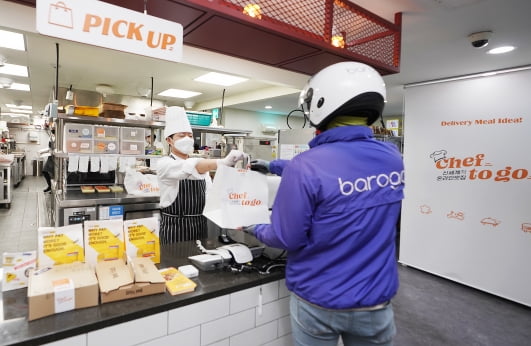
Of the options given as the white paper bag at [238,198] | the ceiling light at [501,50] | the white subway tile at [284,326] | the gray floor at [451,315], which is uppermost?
the ceiling light at [501,50]

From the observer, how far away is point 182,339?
1242mm

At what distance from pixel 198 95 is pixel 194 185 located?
571 centimetres

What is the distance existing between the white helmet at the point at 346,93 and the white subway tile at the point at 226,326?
905mm

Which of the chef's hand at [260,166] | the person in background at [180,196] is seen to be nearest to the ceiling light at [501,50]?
the chef's hand at [260,166]

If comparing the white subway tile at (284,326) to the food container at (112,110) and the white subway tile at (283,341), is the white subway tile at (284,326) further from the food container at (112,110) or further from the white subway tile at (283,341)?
the food container at (112,110)

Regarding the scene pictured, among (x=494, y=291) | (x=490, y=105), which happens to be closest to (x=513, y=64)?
(x=490, y=105)

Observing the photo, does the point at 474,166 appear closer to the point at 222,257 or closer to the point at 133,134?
the point at 222,257

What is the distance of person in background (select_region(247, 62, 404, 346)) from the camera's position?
3.54 feet

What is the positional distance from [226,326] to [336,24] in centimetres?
193

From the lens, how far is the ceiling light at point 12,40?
383cm

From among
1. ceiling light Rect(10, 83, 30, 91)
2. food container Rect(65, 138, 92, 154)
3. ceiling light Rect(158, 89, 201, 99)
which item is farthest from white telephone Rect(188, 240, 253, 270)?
ceiling light Rect(10, 83, 30, 91)

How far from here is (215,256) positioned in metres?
1.53

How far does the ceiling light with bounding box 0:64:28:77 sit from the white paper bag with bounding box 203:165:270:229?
5.99m

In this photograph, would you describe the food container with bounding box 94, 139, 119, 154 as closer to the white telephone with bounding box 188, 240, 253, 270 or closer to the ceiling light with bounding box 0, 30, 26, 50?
the ceiling light with bounding box 0, 30, 26, 50
